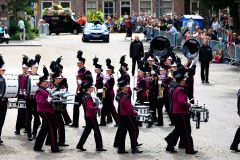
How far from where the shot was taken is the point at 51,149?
1669 centimetres

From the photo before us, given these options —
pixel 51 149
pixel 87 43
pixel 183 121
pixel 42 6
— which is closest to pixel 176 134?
pixel 183 121

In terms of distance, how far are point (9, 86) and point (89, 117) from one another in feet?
7.01

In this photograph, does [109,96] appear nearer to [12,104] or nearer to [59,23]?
[12,104]

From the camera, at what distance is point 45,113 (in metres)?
16.6

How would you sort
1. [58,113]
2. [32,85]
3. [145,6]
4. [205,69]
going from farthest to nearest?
[145,6] → [205,69] → [58,113] → [32,85]

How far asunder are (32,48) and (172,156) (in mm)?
25837

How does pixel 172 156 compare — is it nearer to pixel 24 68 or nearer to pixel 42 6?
pixel 24 68

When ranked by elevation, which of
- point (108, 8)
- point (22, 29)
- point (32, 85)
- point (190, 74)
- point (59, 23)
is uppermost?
point (108, 8)

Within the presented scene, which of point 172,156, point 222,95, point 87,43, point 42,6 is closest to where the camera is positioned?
point 172,156

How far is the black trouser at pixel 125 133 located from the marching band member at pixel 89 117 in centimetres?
50

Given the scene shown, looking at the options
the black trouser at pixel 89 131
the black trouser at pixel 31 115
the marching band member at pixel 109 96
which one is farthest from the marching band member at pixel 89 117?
the marching band member at pixel 109 96

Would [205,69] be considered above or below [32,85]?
below

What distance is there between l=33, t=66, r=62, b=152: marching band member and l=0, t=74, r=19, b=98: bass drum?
1114mm

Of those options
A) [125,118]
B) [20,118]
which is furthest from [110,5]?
[125,118]
